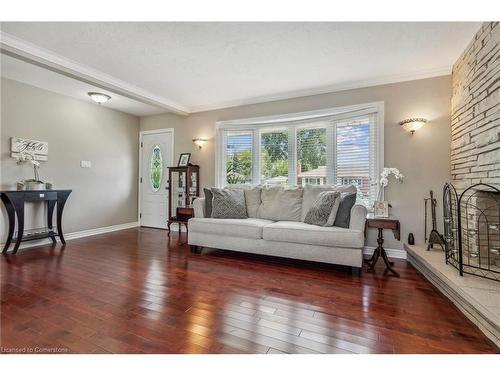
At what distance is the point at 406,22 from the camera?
2289 millimetres

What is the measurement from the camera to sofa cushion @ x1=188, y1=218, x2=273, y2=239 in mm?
3259

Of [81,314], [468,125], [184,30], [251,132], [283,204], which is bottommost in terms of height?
[81,314]

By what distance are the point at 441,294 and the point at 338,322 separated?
120cm

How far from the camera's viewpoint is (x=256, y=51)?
9.18 feet

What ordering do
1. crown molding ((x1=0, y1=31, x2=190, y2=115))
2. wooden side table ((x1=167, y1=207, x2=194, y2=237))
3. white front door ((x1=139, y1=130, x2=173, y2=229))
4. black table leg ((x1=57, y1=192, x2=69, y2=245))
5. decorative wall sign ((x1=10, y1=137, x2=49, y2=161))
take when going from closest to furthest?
crown molding ((x1=0, y1=31, x2=190, y2=115)), decorative wall sign ((x1=10, y1=137, x2=49, y2=161)), black table leg ((x1=57, y1=192, x2=69, y2=245)), wooden side table ((x1=167, y1=207, x2=194, y2=237)), white front door ((x1=139, y1=130, x2=173, y2=229))

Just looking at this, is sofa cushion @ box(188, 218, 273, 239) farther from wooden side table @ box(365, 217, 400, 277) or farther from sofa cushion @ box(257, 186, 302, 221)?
wooden side table @ box(365, 217, 400, 277)

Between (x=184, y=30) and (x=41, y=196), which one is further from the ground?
(x=184, y=30)

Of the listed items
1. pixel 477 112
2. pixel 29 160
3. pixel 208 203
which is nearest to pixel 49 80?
pixel 29 160

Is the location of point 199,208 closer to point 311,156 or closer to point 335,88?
point 311,156

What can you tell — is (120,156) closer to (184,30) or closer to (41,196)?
(41,196)

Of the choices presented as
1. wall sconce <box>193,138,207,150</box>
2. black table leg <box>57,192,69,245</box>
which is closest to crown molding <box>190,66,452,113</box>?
wall sconce <box>193,138,207,150</box>

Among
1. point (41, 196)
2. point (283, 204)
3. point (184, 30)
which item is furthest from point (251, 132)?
point (41, 196)

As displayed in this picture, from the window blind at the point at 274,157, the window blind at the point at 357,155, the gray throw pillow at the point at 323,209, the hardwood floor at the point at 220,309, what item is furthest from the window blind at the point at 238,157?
the hardwood floor at the point at 220,309

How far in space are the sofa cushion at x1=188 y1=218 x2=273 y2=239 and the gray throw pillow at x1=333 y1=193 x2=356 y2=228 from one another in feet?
2.97
